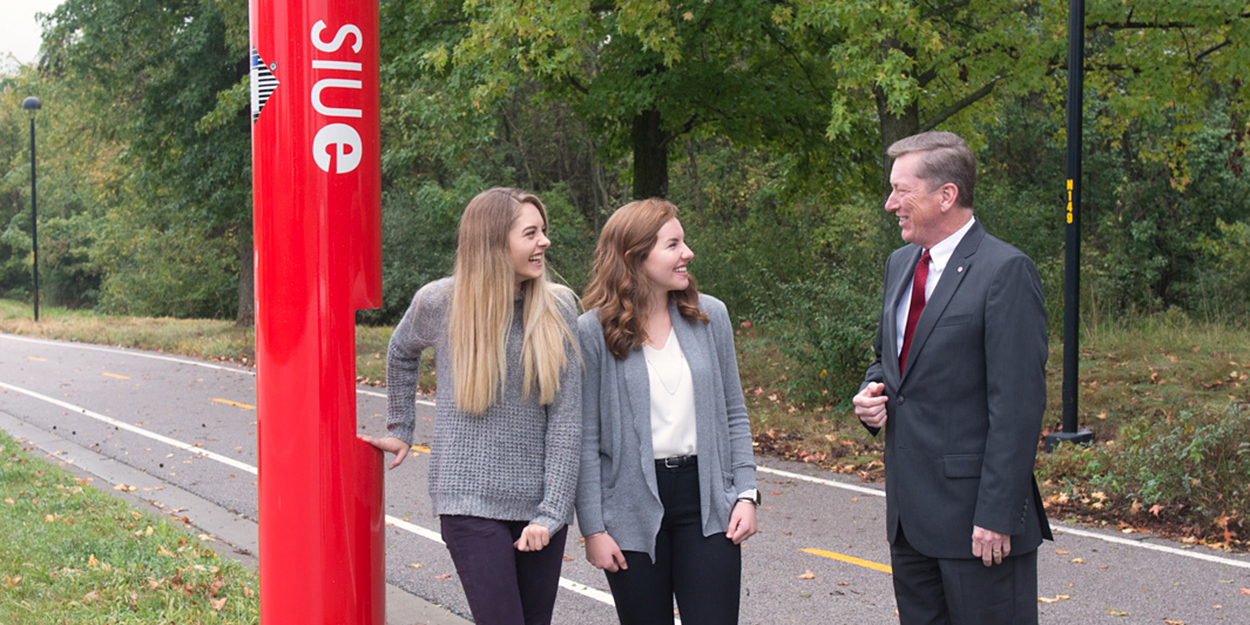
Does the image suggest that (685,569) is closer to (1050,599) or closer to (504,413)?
(504,413)

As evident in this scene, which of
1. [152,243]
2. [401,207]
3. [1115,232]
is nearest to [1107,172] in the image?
[1115,232]

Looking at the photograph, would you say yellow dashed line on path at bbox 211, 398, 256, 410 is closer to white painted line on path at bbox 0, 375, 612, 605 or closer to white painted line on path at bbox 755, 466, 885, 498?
white painted line on path at bbox 0, 375, 612, 605

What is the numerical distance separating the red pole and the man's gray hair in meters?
1.78

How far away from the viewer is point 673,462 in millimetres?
3162

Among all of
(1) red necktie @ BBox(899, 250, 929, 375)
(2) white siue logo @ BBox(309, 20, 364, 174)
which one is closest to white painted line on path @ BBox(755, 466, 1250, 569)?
(1) red necktie @ BBox(899, 250, 929, 375)

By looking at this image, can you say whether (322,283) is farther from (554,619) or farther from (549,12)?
(549,12)

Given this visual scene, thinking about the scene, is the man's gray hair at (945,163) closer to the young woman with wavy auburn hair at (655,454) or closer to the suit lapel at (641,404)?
the young woman with wavy auburn hair at (655,454)

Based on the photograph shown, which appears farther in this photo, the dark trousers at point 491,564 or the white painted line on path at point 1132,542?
the white painted line on path at point 1132,542

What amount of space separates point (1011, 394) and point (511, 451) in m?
1.48

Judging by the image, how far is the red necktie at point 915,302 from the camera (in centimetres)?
312

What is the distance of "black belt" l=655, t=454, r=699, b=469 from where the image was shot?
3160 millimetres

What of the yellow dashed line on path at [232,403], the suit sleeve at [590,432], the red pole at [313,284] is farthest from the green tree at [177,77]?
the suit sleeve at [590,432]

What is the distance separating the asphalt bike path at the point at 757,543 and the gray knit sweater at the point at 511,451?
2432mm

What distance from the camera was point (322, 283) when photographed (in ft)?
11.0
